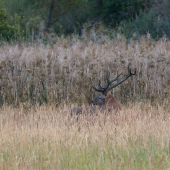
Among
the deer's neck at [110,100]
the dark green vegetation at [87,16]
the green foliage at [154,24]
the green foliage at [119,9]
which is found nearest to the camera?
the deer's neck at [110,100]

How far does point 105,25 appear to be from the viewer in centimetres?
2817

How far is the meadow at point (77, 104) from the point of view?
221 inches

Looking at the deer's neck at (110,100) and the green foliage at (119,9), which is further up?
the green foliage at (119,9)

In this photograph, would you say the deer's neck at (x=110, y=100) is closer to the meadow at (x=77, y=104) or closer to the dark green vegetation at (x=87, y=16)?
the meadow at (x=77, y=104)

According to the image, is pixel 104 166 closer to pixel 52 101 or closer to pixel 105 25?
pixel 52 101

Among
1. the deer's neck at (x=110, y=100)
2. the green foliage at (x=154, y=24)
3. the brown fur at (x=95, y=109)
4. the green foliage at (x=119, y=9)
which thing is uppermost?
the green foliage at (x=119, y=9)

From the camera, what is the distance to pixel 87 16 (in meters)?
30.6

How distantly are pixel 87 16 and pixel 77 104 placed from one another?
22.1 m

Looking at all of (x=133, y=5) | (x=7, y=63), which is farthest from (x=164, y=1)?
(x=7, y=63)

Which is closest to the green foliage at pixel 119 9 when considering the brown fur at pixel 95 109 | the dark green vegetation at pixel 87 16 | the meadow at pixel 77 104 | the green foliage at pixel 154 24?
the dark green vegetation at pixel 87 16

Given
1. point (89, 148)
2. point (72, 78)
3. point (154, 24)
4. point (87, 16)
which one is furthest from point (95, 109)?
point (87, 16)

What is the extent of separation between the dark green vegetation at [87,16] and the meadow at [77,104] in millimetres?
8445

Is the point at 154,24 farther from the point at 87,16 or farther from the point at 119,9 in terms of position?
the point at 87,16

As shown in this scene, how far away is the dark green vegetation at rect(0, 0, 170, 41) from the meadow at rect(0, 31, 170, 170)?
8445 millimetres
